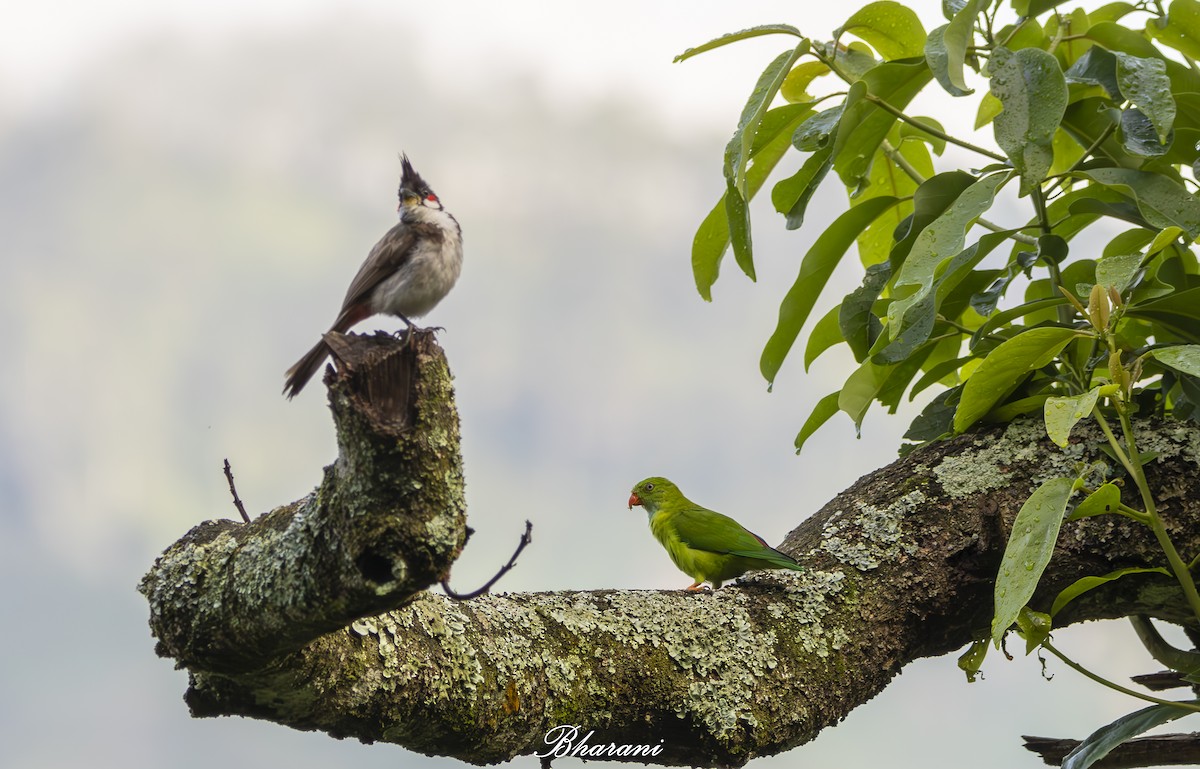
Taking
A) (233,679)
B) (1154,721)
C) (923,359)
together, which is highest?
(923,359)

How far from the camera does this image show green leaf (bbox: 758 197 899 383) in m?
3.21

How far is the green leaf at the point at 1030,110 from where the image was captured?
248 centimetres

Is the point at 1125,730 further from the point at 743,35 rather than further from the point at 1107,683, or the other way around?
the point at 743,35

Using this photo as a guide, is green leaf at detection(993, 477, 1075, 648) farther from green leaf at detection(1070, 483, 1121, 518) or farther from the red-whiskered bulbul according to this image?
the red-whiskered bulbul

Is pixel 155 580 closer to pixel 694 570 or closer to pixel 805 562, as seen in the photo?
pixel 805 562

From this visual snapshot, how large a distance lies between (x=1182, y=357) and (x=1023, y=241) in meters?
1.00

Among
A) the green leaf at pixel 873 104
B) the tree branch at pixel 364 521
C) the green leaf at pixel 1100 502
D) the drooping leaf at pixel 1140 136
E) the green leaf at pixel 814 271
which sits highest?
the green leaf at pixel 873 104

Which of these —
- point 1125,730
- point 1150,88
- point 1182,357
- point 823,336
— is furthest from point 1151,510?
point 823,336

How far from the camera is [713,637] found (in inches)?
102

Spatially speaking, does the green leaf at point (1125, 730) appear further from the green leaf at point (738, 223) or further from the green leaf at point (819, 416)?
the green leaf at point (738, 223)

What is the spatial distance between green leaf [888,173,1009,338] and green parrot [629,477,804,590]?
849mm

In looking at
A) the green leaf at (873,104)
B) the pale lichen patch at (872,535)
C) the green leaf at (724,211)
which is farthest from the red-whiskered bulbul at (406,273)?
the pale lichen patch at (872,535)

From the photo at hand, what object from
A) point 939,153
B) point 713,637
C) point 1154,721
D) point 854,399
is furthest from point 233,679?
point 939,153

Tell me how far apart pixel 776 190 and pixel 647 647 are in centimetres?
141
